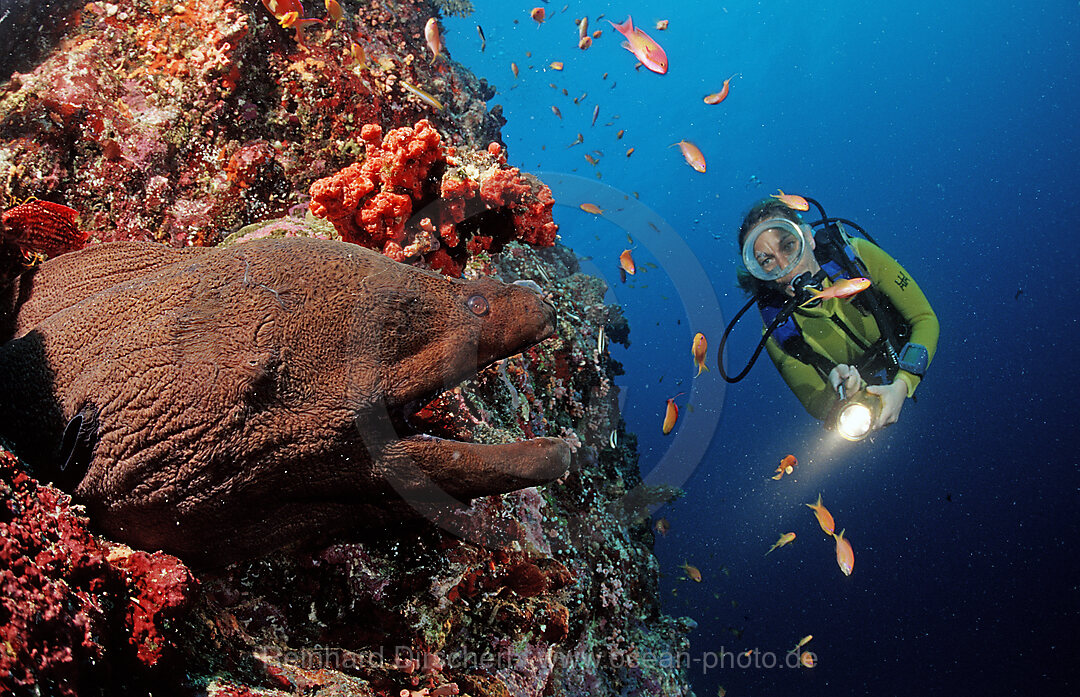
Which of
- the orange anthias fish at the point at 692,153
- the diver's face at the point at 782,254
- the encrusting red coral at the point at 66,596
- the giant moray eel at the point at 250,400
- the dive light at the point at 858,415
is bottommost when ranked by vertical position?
the encrusting red coral at the point at 66,596

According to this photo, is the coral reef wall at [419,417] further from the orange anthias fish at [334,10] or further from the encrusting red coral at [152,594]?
the orange anthias fish at [334,10]

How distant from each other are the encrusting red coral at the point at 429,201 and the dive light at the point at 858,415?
5.12m

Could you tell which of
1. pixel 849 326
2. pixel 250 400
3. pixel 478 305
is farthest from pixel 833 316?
pixel 250 400

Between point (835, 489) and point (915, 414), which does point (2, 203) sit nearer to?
point (835, 489)

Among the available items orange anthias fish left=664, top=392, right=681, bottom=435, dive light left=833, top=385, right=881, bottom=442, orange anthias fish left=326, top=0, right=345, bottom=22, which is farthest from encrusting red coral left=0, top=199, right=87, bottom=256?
dive light left=833, top=385, right=881, bottom=442

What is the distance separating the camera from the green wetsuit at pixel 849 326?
23.9ft

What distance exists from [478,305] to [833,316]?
766 centimetres

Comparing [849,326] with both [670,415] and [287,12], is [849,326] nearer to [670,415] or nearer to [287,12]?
[670,415]

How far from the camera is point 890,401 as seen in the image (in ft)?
20.6

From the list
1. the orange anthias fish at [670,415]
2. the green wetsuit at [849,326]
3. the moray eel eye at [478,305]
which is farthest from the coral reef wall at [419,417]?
the green wetsuit at [849,326]

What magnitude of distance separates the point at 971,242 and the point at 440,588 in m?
114

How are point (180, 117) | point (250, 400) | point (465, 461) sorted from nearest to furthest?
point (250, 400), point (465, 461), point (180, 117)

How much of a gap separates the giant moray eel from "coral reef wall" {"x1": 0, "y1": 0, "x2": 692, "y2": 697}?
0.62 ft

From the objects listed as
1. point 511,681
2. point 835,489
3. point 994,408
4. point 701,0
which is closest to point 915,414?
point 994,408
